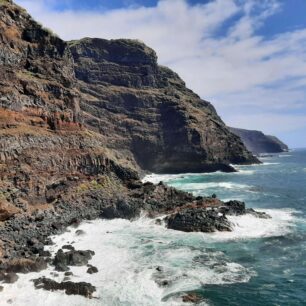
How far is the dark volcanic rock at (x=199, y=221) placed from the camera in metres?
59.9

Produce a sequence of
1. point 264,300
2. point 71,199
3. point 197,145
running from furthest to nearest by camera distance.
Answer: point 197,145, point 71,199, point 264,300

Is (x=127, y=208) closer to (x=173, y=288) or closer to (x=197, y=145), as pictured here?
(x=173, y=288)

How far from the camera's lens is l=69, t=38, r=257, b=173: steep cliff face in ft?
473

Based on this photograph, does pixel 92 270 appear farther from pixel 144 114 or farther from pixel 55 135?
pixel 144 114

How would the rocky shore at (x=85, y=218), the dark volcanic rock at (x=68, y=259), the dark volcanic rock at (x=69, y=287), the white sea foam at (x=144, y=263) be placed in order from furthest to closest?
the dark volcanic rock at (x=68, y=259), the rocky shore at (x=85, y=218), the dark volcanic rock at (x=69, y=287), the white sea foam at (x=144, y=263)

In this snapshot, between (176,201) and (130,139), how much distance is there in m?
76.0

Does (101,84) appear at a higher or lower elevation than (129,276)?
higher

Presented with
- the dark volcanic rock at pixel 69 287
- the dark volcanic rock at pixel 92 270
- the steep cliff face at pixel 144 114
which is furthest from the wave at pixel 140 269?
the steep cliff face at pixel 144 114

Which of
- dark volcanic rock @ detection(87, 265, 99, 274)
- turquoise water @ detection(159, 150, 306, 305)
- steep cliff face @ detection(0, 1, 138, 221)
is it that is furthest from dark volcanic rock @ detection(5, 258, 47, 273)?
turquoise water @ detection(159, 150, 306, 305)

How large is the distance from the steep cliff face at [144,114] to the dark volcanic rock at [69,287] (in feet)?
317

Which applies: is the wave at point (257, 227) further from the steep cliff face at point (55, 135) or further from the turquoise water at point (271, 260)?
the steep cliff face at point (55, 135)

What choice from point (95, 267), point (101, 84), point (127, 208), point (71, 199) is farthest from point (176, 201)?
point (101, 84)

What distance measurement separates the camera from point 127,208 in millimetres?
68562

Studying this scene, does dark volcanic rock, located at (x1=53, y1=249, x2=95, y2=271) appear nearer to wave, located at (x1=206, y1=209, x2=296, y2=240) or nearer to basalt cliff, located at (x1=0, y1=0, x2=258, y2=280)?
basalt cliff, located at (x1=0, y1=0, x2=258, y2=280)
